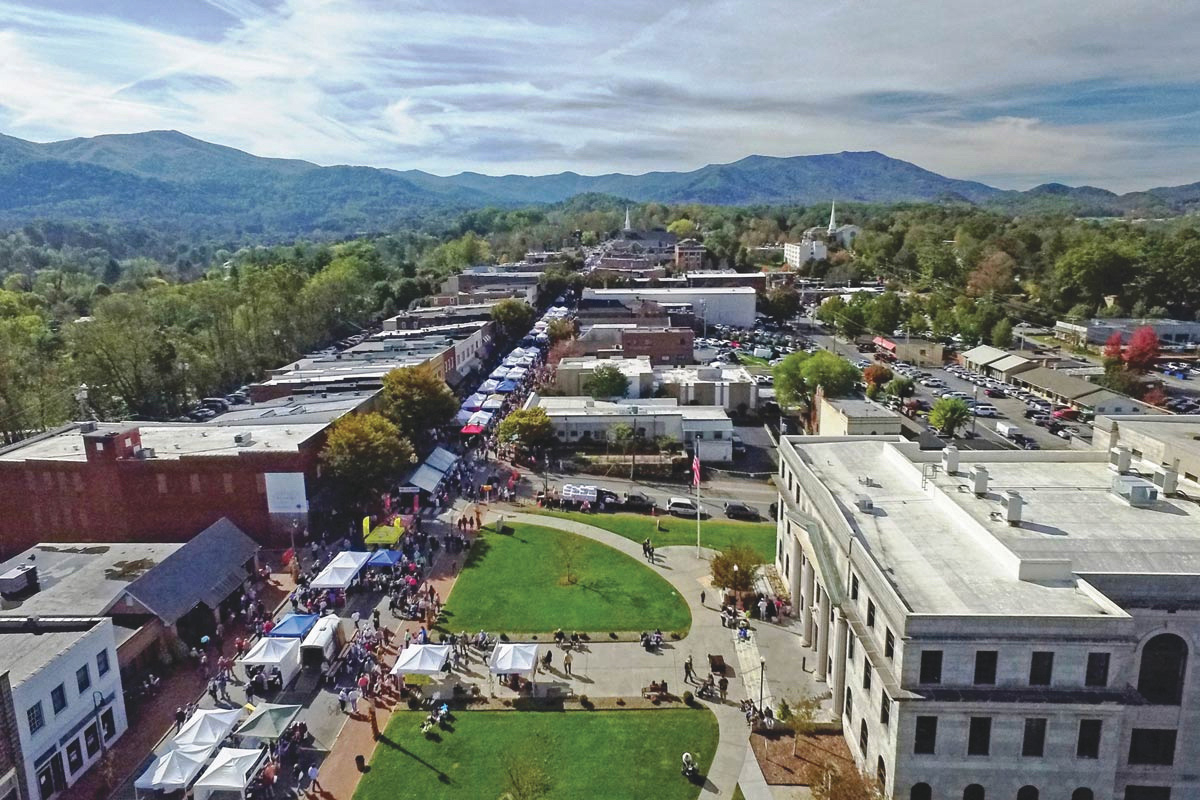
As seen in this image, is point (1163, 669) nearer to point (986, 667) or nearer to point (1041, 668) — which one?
point (1041, 668)

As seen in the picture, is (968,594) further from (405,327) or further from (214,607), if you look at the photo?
(405,327)

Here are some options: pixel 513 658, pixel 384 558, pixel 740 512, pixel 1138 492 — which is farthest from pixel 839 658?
pixel 384 558

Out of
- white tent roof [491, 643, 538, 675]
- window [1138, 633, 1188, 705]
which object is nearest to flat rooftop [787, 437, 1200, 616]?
window [1138, 633, 1188, 705]

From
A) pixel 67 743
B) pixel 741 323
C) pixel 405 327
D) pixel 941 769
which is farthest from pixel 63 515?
pixel 741 323

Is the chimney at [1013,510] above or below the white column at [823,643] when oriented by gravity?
above

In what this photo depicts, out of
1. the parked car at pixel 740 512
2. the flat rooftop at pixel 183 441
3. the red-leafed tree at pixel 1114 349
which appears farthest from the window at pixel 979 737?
the red-leafed tree at pixel 1114 349

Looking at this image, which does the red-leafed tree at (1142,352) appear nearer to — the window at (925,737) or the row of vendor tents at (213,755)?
the window at (925,737)

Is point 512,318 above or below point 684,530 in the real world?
above
